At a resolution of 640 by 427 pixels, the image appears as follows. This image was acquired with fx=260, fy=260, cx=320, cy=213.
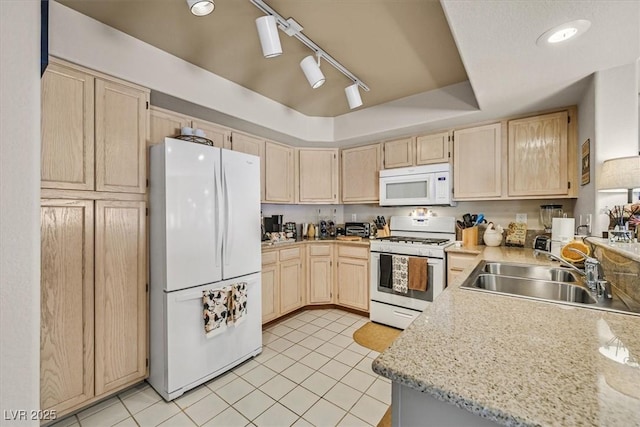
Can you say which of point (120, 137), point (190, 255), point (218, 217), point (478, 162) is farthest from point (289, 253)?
point (478, 162)

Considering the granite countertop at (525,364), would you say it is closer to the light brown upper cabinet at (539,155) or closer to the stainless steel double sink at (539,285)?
the stainless steel double sink at (539,285)

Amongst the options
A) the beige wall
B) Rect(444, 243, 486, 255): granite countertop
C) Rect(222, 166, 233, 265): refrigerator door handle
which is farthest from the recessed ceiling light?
Rect(222, 166, 233, 265): refrigerator door handle

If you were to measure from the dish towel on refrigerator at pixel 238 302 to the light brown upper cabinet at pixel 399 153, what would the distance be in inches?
88.7

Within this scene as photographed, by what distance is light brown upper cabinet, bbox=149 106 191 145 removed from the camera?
2.11 m

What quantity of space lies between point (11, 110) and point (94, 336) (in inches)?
70.1

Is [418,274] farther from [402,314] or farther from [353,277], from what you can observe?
[353,277]

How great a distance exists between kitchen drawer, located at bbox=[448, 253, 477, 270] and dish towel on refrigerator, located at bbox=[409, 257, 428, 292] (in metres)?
0.24

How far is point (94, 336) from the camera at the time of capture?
1692 millimetres

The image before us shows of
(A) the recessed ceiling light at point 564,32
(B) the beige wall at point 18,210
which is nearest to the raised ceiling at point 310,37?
(A) the recessed ceiling light at point 564,32

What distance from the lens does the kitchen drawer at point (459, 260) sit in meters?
2.50

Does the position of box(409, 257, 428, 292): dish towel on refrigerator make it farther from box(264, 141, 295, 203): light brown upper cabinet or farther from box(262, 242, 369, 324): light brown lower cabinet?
box(264, 141, 295, 203): light brown upper cabinet

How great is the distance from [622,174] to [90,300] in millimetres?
3328

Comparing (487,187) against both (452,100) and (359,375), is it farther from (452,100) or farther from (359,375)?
(359,375)

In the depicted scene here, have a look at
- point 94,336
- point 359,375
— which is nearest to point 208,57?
point 94,336
